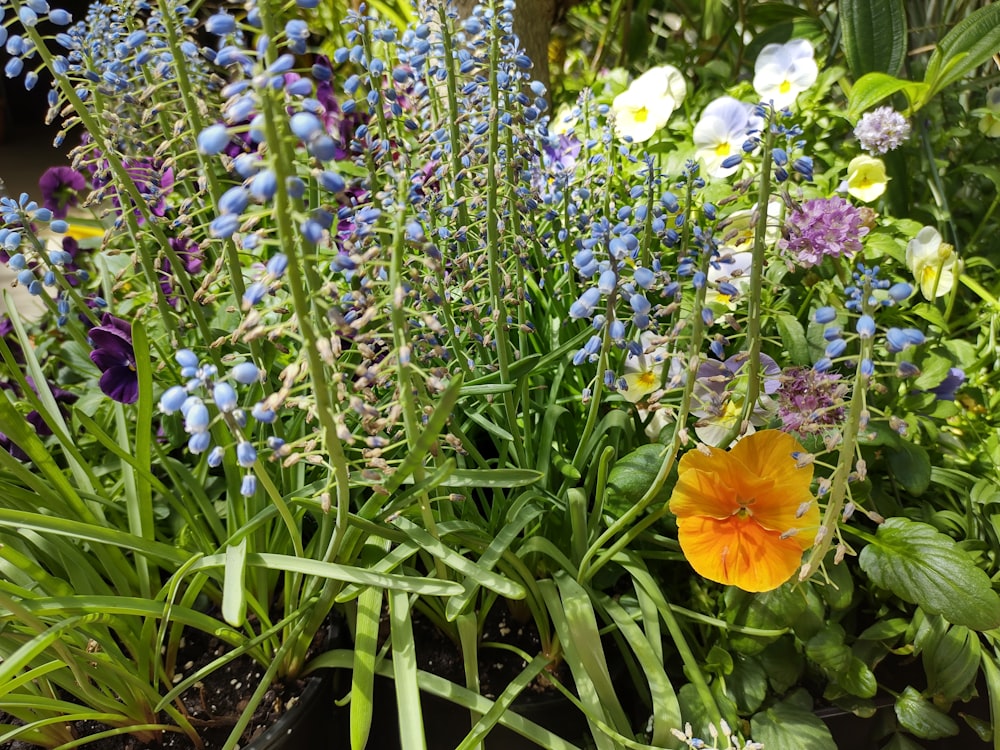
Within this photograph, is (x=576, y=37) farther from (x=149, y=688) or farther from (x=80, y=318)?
(x=149, y=688)

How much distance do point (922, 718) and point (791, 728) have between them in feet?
0.59

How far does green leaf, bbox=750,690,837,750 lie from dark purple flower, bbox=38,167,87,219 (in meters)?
1.67

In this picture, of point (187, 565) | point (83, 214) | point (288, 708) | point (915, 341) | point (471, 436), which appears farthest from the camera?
point (83, 214)

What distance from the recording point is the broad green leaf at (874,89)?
1.30 m

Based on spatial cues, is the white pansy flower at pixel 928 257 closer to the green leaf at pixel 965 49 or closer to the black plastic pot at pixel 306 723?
the green leaf at pixel 965 49

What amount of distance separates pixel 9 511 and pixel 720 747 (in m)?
0.86

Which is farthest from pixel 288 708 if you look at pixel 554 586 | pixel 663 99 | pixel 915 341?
pixel 663 99

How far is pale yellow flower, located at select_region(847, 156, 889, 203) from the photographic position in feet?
4.07

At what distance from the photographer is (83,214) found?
3.12 m

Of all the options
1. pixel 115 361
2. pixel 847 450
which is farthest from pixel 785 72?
pixel 115 361

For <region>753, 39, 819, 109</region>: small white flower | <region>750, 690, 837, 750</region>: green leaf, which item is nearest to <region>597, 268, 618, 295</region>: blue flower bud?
<region>750, 690, 837, 750</region>: green leaf

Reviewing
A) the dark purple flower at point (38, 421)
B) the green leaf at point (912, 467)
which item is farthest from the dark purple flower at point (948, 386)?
the dark purple flower at point (38, 421)

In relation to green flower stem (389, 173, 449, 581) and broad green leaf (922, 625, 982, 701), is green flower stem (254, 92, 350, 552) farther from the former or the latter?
broad green leaf (922, 625, 982, 701)

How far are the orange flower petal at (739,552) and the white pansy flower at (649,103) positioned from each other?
0.87 metres
